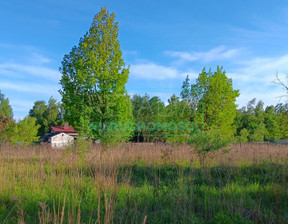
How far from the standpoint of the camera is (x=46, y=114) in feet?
181

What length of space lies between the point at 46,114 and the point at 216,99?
46723 millimetres

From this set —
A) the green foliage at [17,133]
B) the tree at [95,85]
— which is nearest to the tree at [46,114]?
the green foliage at [17,133]

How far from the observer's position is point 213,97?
65.7ft

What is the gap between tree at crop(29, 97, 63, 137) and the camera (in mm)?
52478

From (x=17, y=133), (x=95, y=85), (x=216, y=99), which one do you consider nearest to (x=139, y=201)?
(x=95, y=85)

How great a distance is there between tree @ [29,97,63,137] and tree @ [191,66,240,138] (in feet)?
137

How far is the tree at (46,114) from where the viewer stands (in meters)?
52.5

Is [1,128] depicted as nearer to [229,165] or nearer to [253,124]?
[229,165]

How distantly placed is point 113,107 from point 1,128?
450 inches

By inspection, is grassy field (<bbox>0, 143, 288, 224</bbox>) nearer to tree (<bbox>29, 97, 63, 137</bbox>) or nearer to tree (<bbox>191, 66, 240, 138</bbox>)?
tree (<bbox>191, 66, 240, 138</bbox>)

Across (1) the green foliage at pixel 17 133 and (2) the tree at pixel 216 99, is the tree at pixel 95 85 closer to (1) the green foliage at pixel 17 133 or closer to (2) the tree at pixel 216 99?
(1) the green foliage at pixel 17 133

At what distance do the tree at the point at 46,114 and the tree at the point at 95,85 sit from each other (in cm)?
4175

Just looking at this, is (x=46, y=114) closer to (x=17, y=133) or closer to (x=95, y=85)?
(x=17, y=133)

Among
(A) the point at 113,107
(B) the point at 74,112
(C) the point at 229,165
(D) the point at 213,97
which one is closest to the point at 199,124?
(D) the point at 213,97
